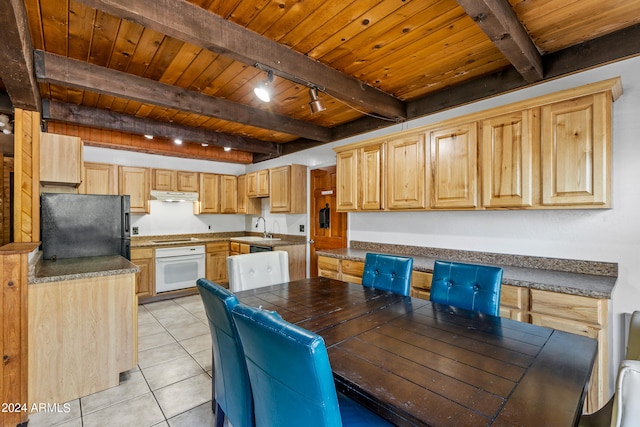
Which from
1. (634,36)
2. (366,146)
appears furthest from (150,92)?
(634,36)

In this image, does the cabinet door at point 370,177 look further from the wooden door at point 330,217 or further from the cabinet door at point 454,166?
the wooden door at point 330,217

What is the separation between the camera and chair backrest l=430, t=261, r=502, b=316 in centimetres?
191

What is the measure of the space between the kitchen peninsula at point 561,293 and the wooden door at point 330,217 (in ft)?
5.33

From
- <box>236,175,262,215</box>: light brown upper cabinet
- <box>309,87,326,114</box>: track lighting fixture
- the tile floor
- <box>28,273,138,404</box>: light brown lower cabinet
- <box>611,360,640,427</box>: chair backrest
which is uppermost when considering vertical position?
<box>309,87,326,114</box>: track lighting fixture

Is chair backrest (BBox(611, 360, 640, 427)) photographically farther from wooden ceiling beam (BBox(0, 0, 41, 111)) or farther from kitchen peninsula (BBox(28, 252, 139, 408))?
kitchen peninsula (BBox(28, 252, 139, 408))

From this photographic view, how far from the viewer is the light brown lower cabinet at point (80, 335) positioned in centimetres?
210

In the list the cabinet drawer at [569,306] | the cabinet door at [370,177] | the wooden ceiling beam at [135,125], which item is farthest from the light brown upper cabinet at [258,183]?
the cabinet drawer at [569,306]

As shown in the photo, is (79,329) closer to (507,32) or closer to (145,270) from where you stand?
(145,270)

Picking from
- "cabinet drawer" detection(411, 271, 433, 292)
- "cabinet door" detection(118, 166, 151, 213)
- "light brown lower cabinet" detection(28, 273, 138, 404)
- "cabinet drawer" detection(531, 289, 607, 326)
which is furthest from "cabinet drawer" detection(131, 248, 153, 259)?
"cabinet drawer" detection(531, 289, 607, 326)

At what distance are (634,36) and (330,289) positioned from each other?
283 cm

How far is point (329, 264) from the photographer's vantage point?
368 cm

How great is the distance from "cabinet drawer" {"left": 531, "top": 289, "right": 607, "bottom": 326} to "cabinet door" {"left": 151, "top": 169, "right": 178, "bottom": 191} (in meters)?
5.26

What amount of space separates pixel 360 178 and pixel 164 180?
3522 millimetres

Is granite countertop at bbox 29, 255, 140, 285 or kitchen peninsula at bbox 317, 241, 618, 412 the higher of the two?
granite countertop at bbox 29, 255, 140, 285
